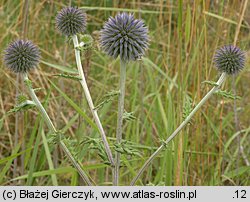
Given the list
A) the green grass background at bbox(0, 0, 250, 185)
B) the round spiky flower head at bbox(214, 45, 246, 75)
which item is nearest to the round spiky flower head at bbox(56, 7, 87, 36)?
the green grass background at bbox(0, 0, 250, 185)

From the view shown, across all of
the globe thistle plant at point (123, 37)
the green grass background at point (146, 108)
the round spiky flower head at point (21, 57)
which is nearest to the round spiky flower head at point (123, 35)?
the globe thistle plant at point (123, 37)

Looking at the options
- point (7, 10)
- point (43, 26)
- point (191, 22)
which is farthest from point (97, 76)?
point (191, 22)

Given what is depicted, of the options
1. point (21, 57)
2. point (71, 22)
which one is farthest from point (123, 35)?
point (21, 57)

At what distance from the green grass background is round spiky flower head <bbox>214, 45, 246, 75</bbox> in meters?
0.15

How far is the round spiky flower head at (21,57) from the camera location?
60.1 inches

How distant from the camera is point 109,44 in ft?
4.81

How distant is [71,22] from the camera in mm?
1636

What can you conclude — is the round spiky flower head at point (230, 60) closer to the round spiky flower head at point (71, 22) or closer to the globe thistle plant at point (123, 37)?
the globe thistle plant at point (123, 37)

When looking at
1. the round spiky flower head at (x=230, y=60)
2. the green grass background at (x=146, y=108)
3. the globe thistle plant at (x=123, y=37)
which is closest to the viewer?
the globe thistle plant at (x=123, y=37)

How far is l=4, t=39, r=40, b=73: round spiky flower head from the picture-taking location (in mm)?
1526

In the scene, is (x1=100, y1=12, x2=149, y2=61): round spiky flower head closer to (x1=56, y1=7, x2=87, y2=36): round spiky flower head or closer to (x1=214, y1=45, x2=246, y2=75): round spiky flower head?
(x1=56, y1=7, x2=87, y2=36): round spiky flower head

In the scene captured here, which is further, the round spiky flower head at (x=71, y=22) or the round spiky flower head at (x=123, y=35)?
the round spiky flower head at (x=71, y=22)

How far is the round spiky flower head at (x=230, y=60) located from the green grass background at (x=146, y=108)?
0.50 feet

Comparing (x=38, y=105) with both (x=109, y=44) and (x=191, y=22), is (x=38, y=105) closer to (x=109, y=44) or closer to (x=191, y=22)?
(x=109, y=44)
